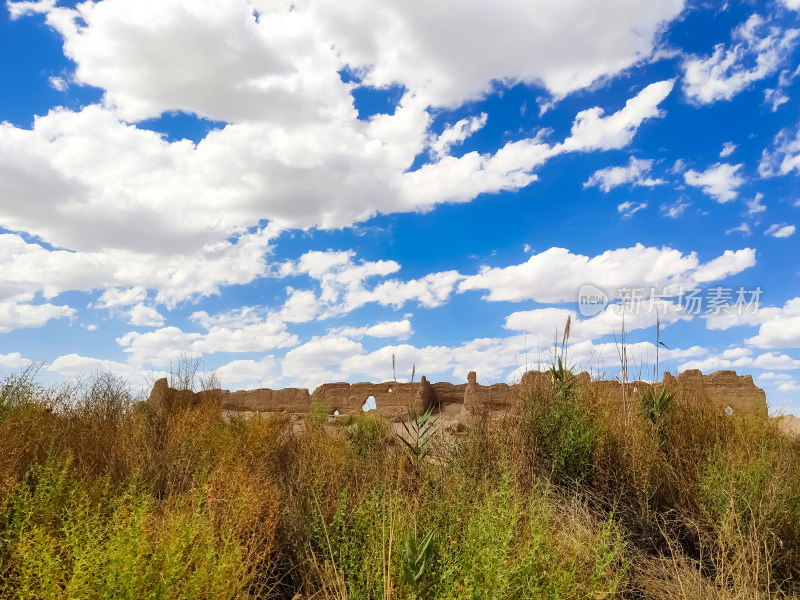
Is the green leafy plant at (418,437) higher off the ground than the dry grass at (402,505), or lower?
higher

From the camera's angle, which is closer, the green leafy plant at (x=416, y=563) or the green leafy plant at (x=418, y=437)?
the green leafy plant at (x=416, y=563)

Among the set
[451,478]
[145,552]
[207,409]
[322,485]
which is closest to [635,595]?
[451,478]

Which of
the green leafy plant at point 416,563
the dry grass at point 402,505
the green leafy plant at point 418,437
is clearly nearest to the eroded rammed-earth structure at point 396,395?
the dry grass at point 402,505

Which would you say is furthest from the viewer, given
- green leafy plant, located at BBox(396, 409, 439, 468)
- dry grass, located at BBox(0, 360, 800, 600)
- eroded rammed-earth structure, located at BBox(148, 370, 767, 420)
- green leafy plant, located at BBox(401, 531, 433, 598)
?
eroded rammed-earth structure, located at BBox(148, 370, 767, 420)

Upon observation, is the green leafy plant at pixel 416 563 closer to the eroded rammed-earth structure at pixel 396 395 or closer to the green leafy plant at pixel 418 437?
the green leafy plant at pixel 418 437

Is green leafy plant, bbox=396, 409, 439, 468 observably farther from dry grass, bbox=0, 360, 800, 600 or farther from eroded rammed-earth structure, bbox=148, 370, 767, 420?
eroded rammed-earth structure, bbox=148, 370, 767, 420

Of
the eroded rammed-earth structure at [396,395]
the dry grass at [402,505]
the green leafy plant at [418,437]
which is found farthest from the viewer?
the eroded rammed-earth structure at [396,395]

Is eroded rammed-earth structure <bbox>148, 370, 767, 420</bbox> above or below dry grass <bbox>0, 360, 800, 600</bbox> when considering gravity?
above

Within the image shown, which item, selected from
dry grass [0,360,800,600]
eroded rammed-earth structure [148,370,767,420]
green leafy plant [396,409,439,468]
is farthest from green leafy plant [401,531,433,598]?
eroded rammed-earth structure [148,370,767,420]

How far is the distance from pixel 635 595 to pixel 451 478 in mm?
2034

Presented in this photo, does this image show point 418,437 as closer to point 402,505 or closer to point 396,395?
point 402,505

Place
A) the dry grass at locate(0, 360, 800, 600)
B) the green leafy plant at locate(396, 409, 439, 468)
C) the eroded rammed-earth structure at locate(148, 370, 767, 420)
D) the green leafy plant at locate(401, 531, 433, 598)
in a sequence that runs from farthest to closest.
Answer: the eroded rammed-earth structure at locate(148, 370, 767, 420)
the green leafy plant at locate(396, 409, 439, 468)
the dry grass at locate(0, 360, 800, 600)
the green leafy plant at locate(401, 531, 433, 598)

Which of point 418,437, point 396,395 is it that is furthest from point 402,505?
point 396,395

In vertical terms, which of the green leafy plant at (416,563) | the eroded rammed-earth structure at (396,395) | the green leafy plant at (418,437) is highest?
the eroded rammed-earth structure at (396,395)
